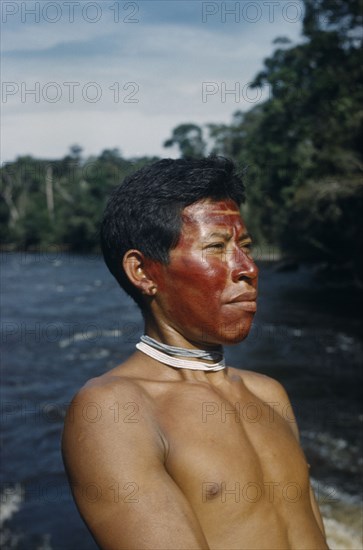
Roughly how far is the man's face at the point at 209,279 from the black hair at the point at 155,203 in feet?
0.12

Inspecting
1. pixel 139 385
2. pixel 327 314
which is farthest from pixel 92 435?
pixel 327 314

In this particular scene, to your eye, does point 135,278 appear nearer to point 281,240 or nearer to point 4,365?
point 4,365

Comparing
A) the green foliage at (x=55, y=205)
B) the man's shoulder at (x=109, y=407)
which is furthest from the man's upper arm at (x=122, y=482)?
the green foliage at (x=55, y=205)

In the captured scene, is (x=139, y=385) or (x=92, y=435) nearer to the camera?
(x=92, y=435)

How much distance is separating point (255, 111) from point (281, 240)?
27.7 meters

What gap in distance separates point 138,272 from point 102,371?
10418mm

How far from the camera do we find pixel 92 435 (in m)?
1.82

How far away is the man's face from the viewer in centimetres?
213

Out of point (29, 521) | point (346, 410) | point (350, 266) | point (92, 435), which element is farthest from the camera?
point (350, 266)

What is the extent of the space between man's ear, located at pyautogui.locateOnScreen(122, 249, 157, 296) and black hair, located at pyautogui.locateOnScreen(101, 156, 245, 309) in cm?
2

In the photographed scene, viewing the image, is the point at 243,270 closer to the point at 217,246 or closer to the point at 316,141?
the point at 217,246

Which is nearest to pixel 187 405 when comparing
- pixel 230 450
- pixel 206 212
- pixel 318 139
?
pixel 230 450

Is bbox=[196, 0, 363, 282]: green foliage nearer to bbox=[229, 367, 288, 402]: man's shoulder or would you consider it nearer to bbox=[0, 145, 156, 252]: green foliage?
bbox=[229, 367, 288, 402]: man's shoulder

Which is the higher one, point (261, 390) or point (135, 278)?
point (135, 278)
